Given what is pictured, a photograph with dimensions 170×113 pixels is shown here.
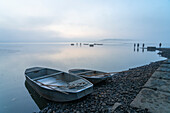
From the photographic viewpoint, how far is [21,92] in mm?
6906

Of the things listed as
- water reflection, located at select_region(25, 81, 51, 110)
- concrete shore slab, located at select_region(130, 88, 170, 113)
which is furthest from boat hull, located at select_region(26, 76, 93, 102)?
concrete shore slab, located at select_region(130, 88, 170, 113)

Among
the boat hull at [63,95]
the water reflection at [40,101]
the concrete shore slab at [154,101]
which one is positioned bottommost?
the water reflection at [40,101]

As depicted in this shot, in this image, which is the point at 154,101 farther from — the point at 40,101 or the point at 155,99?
the point at 40,101

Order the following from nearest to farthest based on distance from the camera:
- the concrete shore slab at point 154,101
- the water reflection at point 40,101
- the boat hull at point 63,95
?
1. the concrete shore slab at point 154,101
2. the boat hull at point 63,95
3. the water reflection at point 40,101

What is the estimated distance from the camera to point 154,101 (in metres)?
3.33

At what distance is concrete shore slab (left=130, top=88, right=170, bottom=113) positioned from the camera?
9.76ft

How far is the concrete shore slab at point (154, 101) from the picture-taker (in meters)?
2.97

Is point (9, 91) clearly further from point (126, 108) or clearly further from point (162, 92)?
point (162, 92)

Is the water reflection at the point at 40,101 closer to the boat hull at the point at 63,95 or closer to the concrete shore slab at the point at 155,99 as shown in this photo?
the boat hull at the point at 63,95

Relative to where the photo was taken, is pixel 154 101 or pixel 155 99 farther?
pixel 155 99

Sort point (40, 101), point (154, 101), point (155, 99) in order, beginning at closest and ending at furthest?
point (154, 101) < point (155, 99) < point (40, 101)

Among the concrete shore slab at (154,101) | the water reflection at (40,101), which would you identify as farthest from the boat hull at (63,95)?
the concrete shore slab at (154,101)

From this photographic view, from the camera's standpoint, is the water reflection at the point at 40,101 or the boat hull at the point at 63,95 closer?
the boat hull at the point at 63,95

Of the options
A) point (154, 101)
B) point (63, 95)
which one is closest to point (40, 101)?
point (63, 95)
